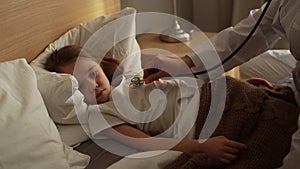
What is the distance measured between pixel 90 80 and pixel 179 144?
0.37 meters

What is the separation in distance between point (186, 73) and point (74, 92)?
392 millimetres

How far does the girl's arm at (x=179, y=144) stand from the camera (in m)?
1.13

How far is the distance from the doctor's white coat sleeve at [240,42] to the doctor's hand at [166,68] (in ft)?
0.12

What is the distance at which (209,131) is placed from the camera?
49.7 inches

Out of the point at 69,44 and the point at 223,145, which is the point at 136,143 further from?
the point at 69,44

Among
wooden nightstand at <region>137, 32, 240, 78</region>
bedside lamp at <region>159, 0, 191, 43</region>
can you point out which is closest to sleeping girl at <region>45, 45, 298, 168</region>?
wooden nightstand at <region>137, 32, 240, 78</region>

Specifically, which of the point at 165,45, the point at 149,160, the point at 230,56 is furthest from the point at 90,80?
the point at 165,45

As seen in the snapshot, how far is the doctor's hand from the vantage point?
146cm

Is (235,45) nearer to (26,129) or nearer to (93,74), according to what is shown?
(93,74)

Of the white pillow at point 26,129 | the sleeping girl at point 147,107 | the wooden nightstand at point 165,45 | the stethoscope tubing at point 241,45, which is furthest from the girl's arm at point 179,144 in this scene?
the wooden nightstand at point 165,45

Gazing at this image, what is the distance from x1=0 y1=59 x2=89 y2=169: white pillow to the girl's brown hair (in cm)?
17

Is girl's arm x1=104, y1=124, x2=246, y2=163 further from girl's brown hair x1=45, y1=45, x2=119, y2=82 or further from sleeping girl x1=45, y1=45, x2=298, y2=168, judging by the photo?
girl's brown hair x1=45, y1=45, x2=119, y2=82

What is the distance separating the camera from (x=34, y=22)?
1.54m

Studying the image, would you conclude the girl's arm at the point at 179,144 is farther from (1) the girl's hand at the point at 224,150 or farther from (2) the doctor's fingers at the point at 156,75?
(2) the doctor's fingers at the point at 156,75
